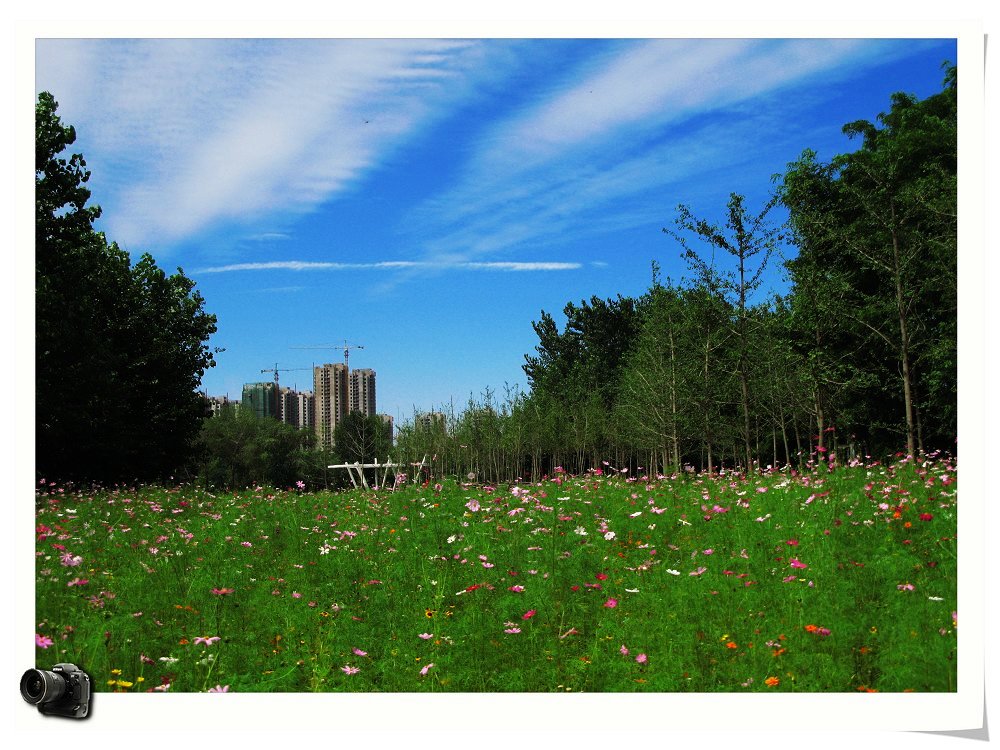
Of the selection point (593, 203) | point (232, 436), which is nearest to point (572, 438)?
point (232, 436)

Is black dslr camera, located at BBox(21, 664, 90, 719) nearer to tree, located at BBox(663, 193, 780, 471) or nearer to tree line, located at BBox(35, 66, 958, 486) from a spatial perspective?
tree line, located at BBox(35, 66, 958, 486)

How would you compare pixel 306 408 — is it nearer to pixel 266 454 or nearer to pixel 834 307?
pixel 834 307

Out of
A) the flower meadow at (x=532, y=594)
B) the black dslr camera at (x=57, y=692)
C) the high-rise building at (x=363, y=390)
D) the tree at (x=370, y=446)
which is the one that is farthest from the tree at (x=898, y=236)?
the tree at (x=370, y=446)

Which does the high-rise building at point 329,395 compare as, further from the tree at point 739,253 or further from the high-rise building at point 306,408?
the tree at point 739,253

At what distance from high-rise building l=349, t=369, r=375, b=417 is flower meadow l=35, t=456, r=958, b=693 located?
0.94m

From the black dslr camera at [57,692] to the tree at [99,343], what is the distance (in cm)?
146

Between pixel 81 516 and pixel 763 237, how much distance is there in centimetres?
605

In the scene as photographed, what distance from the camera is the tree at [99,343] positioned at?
4.45 m

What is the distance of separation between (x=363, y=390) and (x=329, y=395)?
39 centimetres

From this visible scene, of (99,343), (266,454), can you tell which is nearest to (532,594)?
(99,343)

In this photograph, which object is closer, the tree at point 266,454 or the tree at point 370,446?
the tree at point 370,446

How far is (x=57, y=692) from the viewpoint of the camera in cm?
349

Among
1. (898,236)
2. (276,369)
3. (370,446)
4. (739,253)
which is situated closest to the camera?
(276,369)

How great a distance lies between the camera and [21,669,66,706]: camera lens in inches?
137
